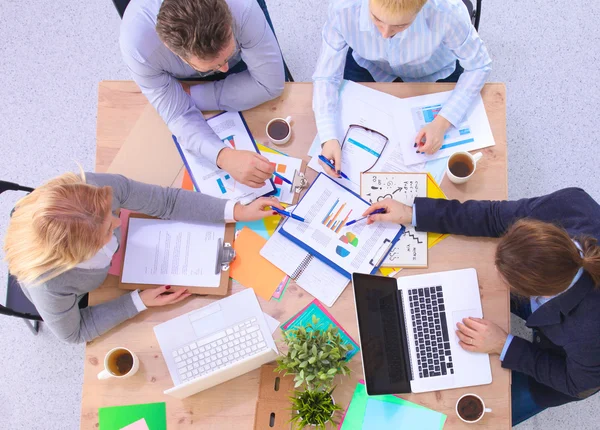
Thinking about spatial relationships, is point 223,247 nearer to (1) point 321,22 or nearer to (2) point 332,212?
(2) point 332,212

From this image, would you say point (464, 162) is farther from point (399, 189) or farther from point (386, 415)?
point (386, 415)

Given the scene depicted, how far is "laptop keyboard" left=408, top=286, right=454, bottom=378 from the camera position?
1.28 meters

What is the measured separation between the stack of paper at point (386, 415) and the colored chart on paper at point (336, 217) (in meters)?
0.44

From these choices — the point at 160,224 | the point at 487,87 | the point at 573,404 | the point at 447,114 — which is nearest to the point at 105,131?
the point at 160,224

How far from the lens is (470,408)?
124 centimetres

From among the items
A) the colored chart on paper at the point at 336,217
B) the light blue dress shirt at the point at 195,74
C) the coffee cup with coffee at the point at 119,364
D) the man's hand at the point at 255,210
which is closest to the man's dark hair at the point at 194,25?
the light blue dress shirt at the point at 195,74

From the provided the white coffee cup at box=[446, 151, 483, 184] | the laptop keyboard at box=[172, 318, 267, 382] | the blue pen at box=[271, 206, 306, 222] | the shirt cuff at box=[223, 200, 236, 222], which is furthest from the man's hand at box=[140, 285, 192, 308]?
the white coffee cup at box=[446, 151, 483, 184]

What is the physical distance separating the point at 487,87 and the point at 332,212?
1.90 ft

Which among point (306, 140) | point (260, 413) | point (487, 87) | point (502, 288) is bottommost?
point (260, 413)

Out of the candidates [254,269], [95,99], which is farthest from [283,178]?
[95,99]

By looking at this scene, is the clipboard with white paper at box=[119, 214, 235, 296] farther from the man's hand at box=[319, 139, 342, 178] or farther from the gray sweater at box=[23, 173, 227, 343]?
the man's hand at box=[319, 139, 342, 178]

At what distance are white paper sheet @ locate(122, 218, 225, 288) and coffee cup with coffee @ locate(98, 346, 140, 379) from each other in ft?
0.64

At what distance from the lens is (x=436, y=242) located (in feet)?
4.49

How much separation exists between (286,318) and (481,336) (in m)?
0.50
